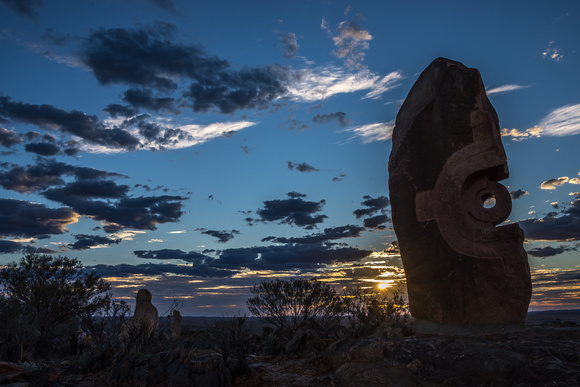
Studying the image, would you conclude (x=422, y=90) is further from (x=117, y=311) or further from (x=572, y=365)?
(x=117, y=311)

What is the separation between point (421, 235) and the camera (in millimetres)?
9406

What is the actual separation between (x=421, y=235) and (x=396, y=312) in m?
6.67

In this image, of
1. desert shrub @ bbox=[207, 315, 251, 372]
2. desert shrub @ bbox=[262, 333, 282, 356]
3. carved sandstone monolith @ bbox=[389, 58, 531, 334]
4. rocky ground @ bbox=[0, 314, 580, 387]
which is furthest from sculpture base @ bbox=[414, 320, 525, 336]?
desert shrub @ bbox=[262, 333, 282, 356]

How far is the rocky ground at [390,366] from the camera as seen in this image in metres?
6.52

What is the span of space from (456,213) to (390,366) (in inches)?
143

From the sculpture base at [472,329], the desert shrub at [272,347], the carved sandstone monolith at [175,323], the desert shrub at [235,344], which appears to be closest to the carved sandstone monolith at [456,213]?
the sculpture base at [472,329]

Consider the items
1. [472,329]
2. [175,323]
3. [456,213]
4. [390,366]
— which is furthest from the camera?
[175,323]

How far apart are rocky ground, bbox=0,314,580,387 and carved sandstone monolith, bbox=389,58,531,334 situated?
2.40ft

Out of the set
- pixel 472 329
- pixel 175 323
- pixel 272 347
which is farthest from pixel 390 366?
pixel 175 323

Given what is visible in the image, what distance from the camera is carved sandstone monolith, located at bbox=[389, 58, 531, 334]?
8.50 metres

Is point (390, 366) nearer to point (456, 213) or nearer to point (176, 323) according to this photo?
point (456, 213)

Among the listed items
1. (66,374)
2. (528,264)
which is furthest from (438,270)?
(66,374)

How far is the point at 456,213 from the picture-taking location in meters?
9.05

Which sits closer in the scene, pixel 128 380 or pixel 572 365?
pixel 572 365
